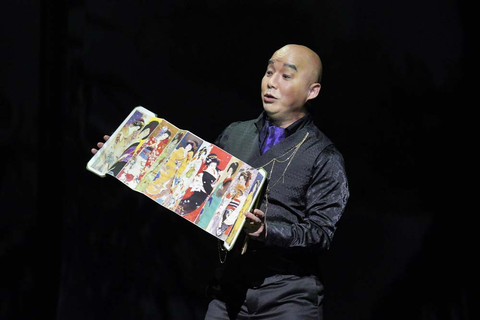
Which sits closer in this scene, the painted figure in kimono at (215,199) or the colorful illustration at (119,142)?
the painted figure in kimono at (215,199)

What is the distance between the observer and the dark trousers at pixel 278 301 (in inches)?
80.5

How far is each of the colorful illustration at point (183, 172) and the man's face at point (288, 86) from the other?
291mm

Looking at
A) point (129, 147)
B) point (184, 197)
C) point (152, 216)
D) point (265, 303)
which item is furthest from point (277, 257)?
point (152, 216)

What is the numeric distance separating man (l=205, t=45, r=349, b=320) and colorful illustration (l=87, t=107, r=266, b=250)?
109mm

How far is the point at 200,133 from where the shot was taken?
3.09m

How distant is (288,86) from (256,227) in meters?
0.55

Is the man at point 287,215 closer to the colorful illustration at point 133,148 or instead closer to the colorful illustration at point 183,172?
the colorful illustration at point 183,172

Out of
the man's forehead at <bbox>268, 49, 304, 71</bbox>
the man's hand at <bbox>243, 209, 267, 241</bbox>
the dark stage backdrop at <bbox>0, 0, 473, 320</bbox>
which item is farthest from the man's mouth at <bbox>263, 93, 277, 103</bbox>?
the dark stage backdrop at <bbox>0, 0, 473, 320</bbox>

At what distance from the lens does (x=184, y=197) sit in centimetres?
199

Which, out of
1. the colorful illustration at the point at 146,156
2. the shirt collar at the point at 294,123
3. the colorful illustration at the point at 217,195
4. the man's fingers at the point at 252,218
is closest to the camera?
the man's fingers at the point at 252,218

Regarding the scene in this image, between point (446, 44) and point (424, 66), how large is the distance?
0.13 metres

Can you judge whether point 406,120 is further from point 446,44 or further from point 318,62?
point 318,62

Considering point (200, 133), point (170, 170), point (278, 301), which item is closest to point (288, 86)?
point (170, 170)

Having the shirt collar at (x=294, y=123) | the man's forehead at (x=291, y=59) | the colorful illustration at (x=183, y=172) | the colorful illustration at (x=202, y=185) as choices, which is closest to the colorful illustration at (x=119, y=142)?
the colorful illustration at (x=183, y=172)
